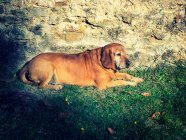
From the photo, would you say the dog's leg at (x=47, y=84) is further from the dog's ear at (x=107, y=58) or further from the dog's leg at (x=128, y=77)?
the dog's leg at (x=128, y=77)

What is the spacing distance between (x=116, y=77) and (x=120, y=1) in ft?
5.23

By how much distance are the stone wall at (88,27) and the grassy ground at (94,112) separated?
875mm

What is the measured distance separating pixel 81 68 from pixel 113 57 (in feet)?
2.26

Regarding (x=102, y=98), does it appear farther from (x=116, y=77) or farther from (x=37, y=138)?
(x=37, y=138)

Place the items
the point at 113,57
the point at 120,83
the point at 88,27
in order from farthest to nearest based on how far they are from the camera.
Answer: the point at 88,27, the point at 120,83, the point at 113,57

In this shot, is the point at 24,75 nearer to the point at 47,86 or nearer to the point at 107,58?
the point at 47,86

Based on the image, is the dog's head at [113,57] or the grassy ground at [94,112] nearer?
the grassy ground at [94,112]

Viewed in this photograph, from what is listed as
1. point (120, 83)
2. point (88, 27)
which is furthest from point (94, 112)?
point (88, 27)

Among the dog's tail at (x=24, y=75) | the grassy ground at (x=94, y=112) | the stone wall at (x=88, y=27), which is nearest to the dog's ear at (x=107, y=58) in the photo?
the grassy ground at (x=94, y=112)

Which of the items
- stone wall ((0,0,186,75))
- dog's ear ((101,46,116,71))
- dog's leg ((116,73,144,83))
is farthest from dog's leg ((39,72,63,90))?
dog's leg ((116,73,144,83))

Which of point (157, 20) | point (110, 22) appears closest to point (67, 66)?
point (110, 22)

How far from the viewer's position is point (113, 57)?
6.57m

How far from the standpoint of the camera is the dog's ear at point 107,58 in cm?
658

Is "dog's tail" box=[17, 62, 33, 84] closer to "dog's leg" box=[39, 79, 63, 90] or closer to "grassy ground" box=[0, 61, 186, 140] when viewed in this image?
"grassy ground" box=[0, 61, 186, 140]
